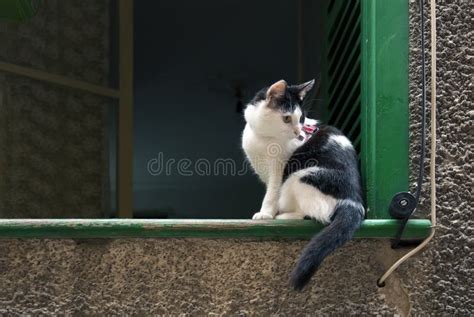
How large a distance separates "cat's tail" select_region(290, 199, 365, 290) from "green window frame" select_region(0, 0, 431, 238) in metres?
0.06

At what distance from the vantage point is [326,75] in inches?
142

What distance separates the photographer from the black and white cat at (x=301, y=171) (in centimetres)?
231

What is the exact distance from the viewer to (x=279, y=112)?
2.70 meters

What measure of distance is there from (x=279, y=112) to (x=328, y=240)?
617mm

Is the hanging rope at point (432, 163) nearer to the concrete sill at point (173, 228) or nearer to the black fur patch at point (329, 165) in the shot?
the concrete sill at point (173, 228)

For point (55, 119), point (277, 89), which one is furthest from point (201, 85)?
point (277, 89)

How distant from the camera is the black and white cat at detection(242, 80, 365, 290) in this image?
2.31 meters

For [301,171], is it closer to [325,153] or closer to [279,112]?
[325,153]

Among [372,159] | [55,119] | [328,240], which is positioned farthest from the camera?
[55,119]

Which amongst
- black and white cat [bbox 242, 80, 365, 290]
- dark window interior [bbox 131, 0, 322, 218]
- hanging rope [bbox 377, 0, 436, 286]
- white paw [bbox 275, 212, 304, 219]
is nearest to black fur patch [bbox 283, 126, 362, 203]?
black and white cat [bbox 242, 80, 365, 290]

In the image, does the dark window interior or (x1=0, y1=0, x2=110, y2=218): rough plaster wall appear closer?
(x1=0, y1=0, x2=110, y2=218): rough plaster wall

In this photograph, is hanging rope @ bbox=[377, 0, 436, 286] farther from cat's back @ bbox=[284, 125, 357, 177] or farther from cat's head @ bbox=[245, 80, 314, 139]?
cat's head @ bbox=[245, 80, 314, 139]

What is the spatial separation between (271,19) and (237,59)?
1.33 ft

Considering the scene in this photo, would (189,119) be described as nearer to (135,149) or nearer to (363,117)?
(135,149)
